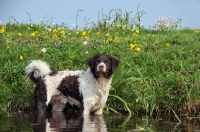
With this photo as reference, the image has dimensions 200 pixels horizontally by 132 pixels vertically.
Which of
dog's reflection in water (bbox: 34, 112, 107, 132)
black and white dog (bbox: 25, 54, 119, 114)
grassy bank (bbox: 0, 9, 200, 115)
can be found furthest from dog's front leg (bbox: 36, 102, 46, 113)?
grassy bank (bbox: 0, 9, 200, 115)

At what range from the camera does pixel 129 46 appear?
549 inches

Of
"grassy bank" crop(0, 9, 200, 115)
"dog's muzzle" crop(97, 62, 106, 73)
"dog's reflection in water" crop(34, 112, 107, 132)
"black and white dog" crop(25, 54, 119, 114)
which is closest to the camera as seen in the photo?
"dog's reflection in water" crop(34, 112, 107, 132)

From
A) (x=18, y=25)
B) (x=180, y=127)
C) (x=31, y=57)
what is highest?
(x=18, y=25)

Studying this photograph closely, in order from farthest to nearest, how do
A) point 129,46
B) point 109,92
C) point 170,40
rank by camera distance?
point 170,40
point 129,46
point 109,92

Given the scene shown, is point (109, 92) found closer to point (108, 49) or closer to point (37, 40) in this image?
point (108, 49)

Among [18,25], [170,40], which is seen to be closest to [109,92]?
[170,40]

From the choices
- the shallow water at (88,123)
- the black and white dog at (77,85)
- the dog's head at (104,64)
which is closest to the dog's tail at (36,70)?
the black and white dog at (77,85)

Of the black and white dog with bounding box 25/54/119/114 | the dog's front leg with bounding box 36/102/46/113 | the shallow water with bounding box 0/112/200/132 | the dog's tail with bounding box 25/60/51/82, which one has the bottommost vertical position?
the shallow water with bounding box 0/112/200/132

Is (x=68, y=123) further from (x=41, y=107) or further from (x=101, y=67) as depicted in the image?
(x=41, y=107)

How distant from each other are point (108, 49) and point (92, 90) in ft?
9.82

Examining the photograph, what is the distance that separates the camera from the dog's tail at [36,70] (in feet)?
35.0

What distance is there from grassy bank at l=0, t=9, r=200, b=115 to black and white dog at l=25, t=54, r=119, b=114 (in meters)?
0.55

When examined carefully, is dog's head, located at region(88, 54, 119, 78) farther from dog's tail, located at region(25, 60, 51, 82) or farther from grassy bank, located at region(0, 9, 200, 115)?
dog's tail, located at region(25, 60, 51, 82)

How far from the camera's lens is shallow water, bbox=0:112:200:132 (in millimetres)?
8172
